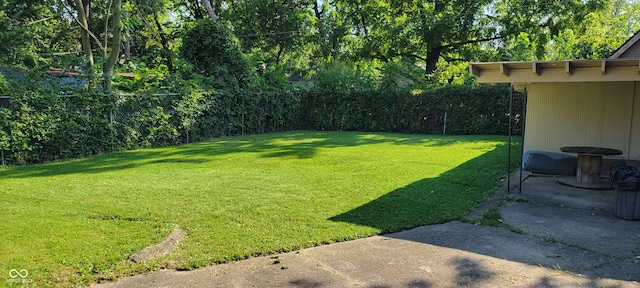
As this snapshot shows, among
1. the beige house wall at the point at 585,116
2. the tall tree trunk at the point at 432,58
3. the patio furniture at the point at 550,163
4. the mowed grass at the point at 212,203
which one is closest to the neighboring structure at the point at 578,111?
the beige house wall at the point at 585,116

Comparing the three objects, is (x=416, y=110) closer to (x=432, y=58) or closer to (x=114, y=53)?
(x=432, y=58)

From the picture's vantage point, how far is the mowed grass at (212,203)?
13.7ft

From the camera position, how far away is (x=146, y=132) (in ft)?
41.5

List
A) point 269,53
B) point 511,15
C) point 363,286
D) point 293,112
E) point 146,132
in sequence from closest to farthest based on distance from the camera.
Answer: point 363,286, point 146,132, point 293,112, point 511,15, point 269,53

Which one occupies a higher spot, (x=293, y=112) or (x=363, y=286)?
(x=293, y=112)

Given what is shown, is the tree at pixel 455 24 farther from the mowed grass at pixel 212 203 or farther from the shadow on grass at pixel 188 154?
the mowed grass at pixel 212 203

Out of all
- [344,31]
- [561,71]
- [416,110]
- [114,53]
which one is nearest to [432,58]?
[344,31]

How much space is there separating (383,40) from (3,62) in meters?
19.6

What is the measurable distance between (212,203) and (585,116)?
7.66m

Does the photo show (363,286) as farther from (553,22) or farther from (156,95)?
(553,22)

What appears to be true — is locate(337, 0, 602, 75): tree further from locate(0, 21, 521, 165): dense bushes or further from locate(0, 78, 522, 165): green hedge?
locate(0, 78, 522, 165): green hedge

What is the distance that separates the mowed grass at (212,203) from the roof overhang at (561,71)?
191 centimetres

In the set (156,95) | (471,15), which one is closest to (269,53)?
(471,15)

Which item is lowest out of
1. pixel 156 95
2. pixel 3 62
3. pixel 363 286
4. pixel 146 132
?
pixel 363 286
